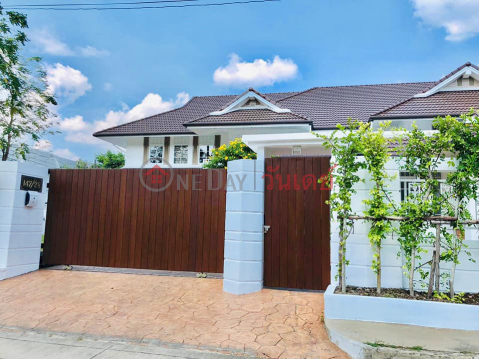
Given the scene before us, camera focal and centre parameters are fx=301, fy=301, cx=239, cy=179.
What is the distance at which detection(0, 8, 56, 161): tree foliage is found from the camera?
8609 millimetres

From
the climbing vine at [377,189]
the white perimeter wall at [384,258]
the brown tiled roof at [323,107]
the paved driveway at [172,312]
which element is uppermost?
the brown tiled roof at [323,107]

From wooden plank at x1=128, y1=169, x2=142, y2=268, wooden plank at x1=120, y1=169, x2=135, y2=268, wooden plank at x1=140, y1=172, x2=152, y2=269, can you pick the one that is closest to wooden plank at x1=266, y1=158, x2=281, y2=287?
wooden plank at x1=140, y1=172, x2=152, y2=269

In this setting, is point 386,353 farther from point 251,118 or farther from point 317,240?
point 251,118

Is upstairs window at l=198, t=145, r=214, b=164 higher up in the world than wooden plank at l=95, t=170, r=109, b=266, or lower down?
higher up

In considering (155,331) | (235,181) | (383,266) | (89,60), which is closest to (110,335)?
(155,331)

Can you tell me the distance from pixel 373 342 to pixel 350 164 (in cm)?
202

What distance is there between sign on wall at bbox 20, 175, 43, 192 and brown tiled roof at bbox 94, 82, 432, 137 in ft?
26.5

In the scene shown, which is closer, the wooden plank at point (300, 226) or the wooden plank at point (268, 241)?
the wooden plank at point (300, 226)

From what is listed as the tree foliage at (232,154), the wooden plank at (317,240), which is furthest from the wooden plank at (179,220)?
the tree foliage at (232,154)

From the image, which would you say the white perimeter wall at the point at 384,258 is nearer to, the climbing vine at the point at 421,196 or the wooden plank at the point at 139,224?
the climbing vine at the point at 421,196

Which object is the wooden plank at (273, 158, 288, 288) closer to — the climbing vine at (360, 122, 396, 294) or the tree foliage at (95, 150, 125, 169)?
the climbing vine at (360, 122, 396, 294)

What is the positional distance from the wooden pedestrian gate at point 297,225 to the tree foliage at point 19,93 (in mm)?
8626

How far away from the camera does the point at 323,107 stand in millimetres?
13398

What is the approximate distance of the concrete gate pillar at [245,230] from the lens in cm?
455
